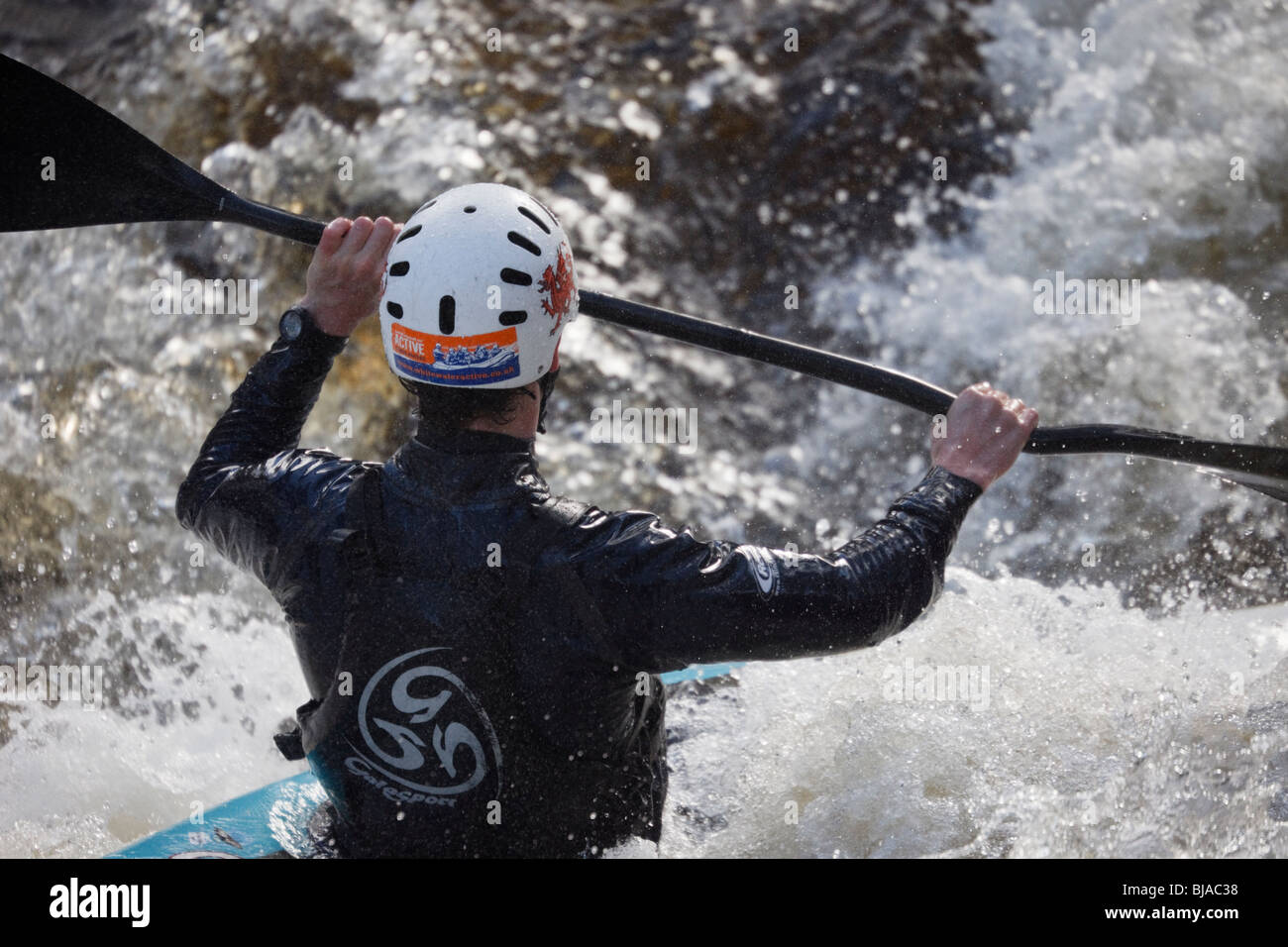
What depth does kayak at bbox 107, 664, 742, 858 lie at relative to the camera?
2451 mm

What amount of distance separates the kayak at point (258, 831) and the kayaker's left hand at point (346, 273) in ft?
3.23

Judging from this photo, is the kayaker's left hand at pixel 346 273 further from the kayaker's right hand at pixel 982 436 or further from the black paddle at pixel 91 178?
the kayaker's right hand at pixel 982 436

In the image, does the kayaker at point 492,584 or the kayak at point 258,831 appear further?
the kayak at point 258,831

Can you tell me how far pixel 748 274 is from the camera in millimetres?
5609

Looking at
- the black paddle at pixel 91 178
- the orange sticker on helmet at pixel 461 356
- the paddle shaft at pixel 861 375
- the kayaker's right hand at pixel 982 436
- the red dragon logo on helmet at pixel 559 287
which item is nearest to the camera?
the orange sticker on helmet at pixel 461 356

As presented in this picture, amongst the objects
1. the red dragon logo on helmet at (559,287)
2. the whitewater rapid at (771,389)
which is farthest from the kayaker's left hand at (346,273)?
the whitewater rapid at (771,389)

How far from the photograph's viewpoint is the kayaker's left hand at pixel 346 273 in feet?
7.96

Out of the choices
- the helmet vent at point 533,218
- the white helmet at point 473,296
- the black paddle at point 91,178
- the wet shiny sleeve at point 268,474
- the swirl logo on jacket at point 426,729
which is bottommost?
the swirl logo on jacket at point 426,729

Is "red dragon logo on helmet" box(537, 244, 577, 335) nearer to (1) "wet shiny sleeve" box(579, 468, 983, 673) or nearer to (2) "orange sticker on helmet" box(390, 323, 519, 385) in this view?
(2) "orange sticker on helmet" box(390, 323, 519, 385)

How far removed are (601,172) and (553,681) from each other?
4214 millimetres

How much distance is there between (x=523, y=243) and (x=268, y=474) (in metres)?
0.60

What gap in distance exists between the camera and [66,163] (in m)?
3.24
